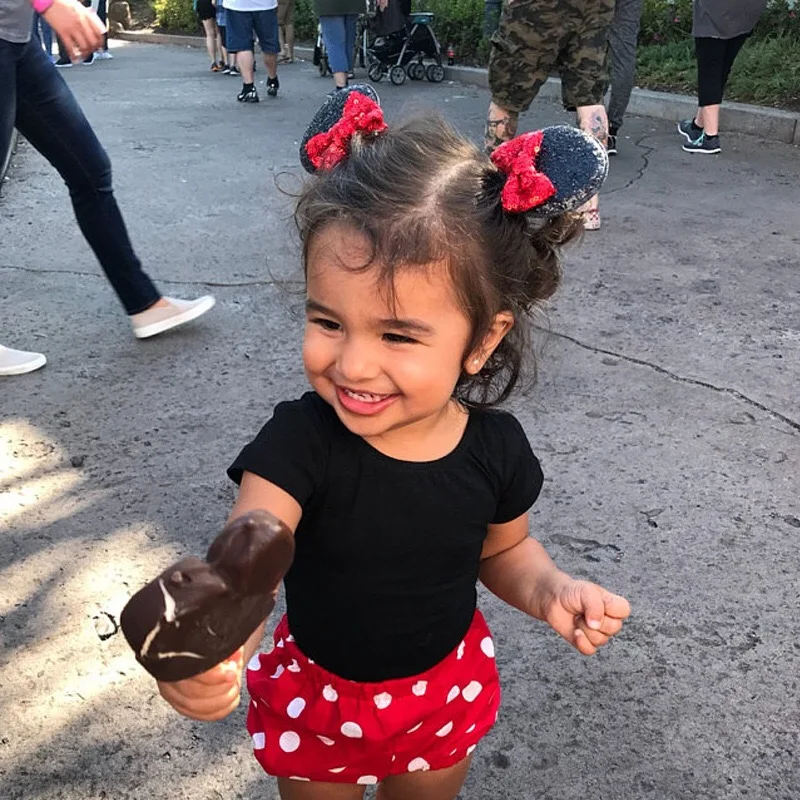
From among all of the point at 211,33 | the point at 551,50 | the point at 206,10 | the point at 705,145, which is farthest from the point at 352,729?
the point at 206,10

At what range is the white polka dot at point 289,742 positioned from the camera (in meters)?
1.48

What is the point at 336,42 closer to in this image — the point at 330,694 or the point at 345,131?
the point at 345,131

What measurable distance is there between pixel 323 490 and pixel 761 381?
7.72 feet

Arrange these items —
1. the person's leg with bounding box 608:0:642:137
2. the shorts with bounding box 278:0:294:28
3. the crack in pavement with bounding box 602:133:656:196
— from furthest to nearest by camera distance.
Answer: the shorts with bounding box 278:0:294:28
the person's leg with bounding box 608:0:642:137
the crack in pavement with bounding box 602:133:656:196

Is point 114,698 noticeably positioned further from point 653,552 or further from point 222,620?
point 653,552

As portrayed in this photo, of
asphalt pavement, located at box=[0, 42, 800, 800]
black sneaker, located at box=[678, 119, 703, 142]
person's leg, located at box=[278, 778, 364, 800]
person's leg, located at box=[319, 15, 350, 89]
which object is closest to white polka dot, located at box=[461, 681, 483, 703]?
person's leg, located at box=[278, 778, 364, 800]

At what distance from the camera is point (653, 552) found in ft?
8.25

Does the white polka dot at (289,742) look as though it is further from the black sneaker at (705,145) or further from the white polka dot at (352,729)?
the black sneaker at (705,145)

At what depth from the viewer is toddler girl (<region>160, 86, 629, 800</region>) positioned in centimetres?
136

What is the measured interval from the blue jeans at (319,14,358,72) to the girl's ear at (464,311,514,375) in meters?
8.57

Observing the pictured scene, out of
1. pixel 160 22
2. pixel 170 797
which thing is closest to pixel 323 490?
pixel 170 797

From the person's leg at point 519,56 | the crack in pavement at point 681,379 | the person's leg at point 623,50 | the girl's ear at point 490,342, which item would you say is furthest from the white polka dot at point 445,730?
the person's leg at point 623,50

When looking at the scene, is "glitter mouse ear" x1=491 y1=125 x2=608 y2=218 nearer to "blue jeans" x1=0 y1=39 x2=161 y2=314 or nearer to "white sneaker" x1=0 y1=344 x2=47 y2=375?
"blue jeans" x1=0 y1=39 x2=161 y2=314

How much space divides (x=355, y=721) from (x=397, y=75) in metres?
10.3
